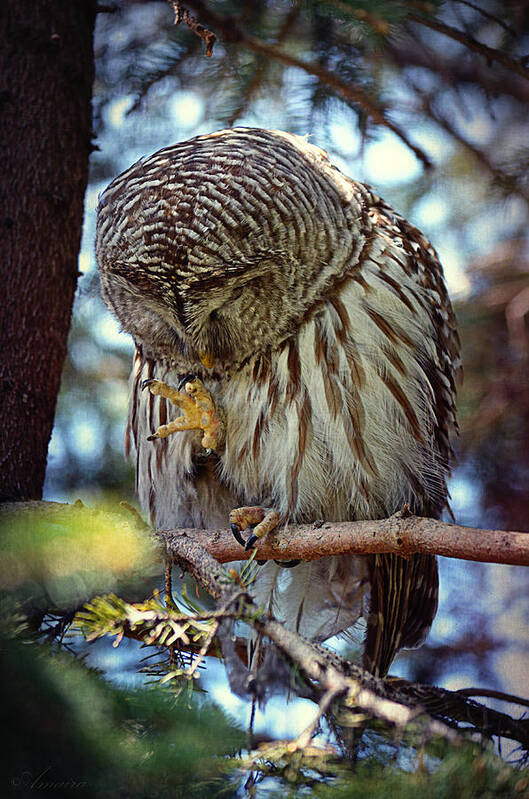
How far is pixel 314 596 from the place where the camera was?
258 centimetres

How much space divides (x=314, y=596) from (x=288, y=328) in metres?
0.95

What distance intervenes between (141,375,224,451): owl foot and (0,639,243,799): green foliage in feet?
3.40

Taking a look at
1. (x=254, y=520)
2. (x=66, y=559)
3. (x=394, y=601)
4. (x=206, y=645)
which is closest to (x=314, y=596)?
(x=394, y=601)

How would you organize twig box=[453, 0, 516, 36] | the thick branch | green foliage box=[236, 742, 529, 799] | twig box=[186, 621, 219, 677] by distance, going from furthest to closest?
1. twig box=[453, 0, 516, 36]
2. the thick branch
3. twig box=[186, 621, 219, 677]
4. green foliage box=[236, 742, 529, 799]

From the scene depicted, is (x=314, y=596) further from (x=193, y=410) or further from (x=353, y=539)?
(x=353, y=539)

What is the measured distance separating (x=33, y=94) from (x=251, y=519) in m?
1.46

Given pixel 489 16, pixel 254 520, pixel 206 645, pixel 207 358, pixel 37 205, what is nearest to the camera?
pixel 206 645

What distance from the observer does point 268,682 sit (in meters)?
1.05

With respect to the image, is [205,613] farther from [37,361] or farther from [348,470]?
[37,361]

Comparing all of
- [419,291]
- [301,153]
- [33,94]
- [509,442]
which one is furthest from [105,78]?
[509,442]

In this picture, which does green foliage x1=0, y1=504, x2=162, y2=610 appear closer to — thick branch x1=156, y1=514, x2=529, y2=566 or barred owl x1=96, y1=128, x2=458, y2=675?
thick branch x1=156, y1=514, x2=529, y2=566

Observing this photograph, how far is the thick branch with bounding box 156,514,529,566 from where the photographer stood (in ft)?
4.17

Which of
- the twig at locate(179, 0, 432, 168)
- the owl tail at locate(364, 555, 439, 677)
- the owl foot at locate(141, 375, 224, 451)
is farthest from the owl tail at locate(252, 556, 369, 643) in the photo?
the twig at locate(179, 0, 432, 168)

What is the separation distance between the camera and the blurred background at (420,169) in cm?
260
